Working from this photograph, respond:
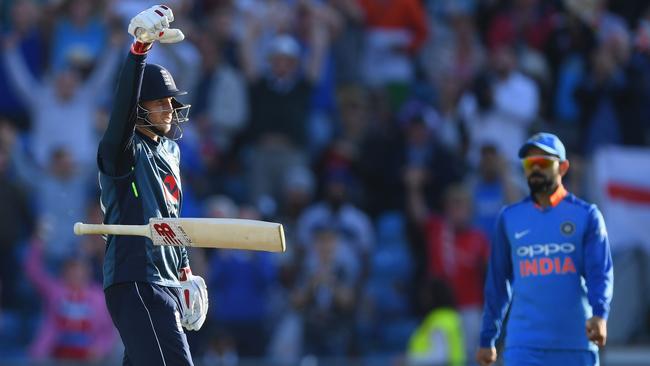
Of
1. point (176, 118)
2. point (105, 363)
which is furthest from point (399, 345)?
point (176, 118)

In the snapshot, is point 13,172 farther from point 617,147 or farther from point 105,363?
point 617,147

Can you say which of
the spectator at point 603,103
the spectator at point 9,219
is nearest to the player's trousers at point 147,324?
the spectator at point 9,219

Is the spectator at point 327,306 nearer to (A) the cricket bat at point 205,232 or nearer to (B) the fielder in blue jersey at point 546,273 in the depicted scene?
(B) the fielder in blue jersey at point 546,273

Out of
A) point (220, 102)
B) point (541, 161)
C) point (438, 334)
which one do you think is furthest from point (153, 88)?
point (220, 102)

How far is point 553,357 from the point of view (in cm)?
761

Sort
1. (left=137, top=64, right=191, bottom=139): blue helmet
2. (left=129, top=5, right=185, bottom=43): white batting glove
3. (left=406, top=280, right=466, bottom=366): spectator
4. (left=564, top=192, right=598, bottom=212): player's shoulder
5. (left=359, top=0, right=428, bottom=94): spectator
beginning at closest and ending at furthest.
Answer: (left=129, top=5, right=185, bottom=43): white batting glove, (left=137, top=64, right=191, bottom=139): blue helmet, (left=564, top=192, right=598, bottom=212): player's shoulder, (left=406, top=280, right=466, bottom=366): spectator, (left=359, top=0, right=428, bottom=94): spectator

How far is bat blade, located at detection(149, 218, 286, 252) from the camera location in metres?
6.52

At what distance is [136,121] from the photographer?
260 inches

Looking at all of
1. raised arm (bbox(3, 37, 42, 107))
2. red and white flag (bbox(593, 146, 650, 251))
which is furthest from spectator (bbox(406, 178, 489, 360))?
raised arm (bbox(3, 37, 42, 107))

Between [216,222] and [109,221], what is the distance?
0.52 m

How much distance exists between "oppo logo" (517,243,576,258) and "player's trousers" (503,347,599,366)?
539 millimetres

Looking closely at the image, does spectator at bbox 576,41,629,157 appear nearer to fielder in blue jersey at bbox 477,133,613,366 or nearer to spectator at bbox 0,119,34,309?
spectator at bbox 0,119,34,309

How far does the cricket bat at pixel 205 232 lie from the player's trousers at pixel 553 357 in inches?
70.8

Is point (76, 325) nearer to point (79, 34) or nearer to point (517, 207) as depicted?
point (79, 34)
